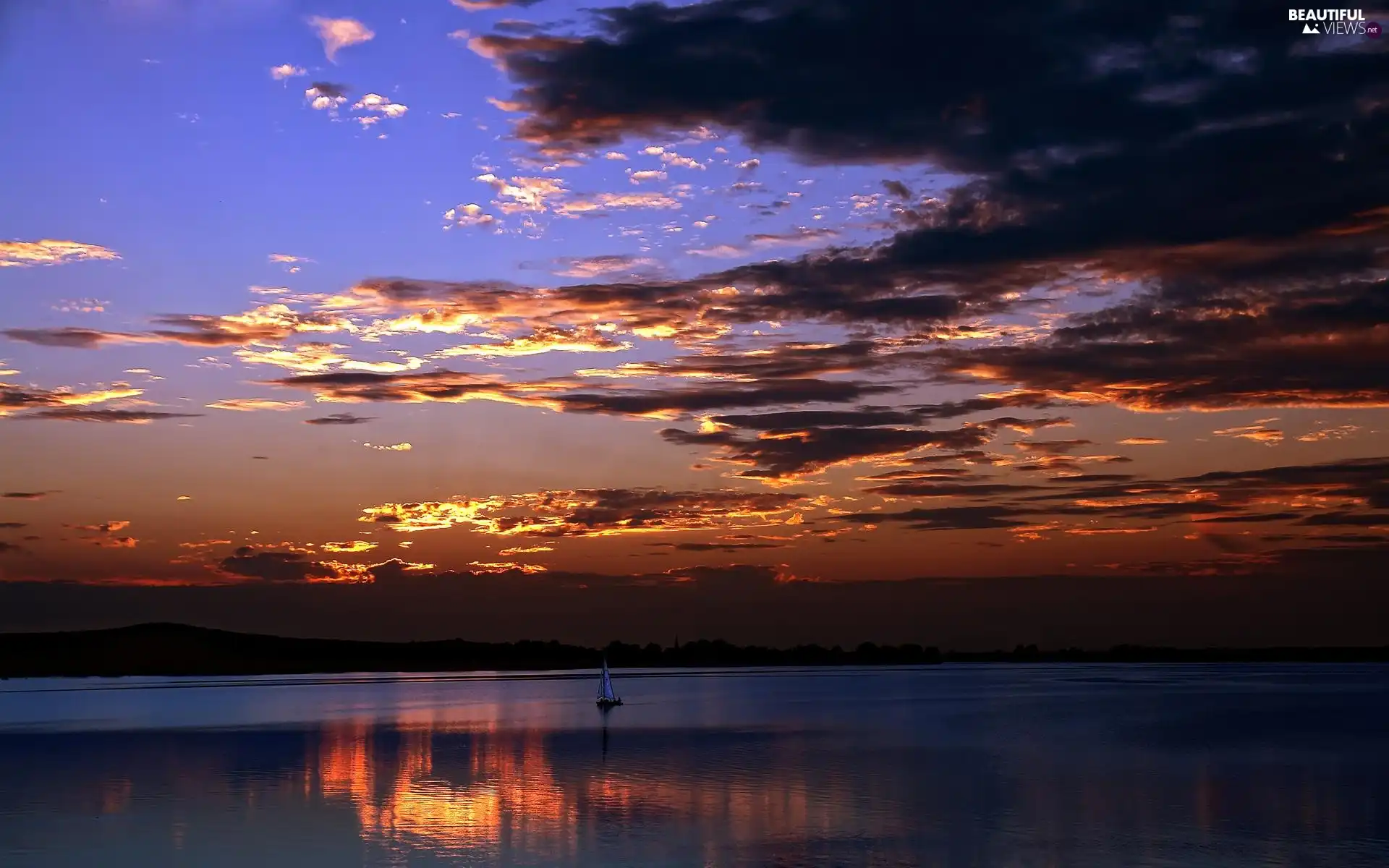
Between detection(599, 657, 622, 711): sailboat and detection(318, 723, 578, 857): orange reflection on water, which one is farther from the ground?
detection(318, 723, 578, 857): orange reflection on water

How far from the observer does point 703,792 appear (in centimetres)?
4931

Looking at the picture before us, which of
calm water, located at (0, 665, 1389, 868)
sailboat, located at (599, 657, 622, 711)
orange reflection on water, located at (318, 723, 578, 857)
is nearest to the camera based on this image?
calm water, located at (0, 665, 1389, 868)

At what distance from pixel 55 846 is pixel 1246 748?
191 feet

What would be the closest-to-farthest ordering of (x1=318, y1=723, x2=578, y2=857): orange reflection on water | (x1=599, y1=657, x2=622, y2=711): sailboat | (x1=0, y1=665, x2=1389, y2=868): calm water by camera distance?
(x1=0, y1=665, x2=1389, y2=868): calm water < (x1=318, y1=723, x2=578, y2=857): orange reflection on water < (x1=599, y1=657, x2=622, y2=711): sailboat

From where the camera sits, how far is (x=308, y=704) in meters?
147

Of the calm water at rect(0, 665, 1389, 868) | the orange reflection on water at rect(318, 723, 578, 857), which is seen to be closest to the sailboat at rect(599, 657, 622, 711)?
the calm water at rect(0, 665, 1389, 868)

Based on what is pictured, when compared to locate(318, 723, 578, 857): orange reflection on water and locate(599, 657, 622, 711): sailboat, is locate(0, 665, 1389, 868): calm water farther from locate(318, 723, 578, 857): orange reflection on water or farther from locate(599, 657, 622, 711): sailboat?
locate(599, 657, 622, 711): sailboat

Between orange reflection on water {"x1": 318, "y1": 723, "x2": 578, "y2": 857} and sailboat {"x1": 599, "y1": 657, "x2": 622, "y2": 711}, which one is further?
sailboat {"x1": 599, "y1": 657, "x2": 622, "y2": 711}

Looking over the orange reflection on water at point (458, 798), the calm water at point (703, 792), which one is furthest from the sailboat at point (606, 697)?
the orange reflection on water at point (458, 798)

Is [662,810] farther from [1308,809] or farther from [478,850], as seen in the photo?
[1308,809]

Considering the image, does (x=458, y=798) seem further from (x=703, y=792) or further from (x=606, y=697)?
(x=606, y=697)

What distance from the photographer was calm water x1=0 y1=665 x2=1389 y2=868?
117 feet

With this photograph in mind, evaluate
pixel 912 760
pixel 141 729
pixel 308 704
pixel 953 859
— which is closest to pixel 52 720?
pixel 141 729

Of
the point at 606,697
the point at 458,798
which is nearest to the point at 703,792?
the point at 458,798
